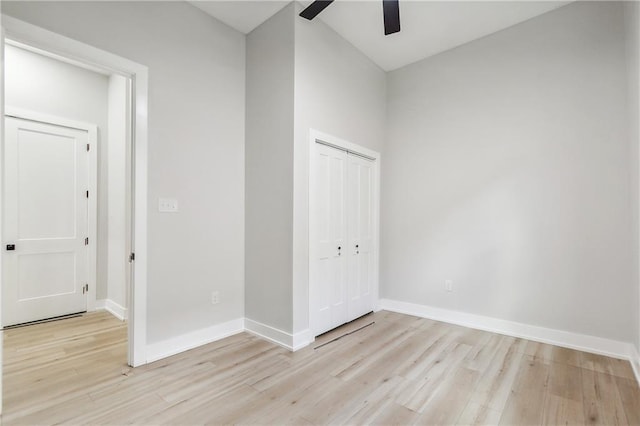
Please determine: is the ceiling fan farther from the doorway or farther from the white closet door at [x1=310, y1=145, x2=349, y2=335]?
the doorway

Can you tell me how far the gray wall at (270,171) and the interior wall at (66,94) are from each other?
7.17 ft

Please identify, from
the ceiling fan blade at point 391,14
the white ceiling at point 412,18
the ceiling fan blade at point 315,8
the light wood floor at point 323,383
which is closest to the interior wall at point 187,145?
the white ceiling at point 412,18

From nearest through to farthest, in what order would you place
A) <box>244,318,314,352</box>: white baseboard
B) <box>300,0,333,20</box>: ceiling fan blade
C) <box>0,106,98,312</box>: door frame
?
1. <box>300,0,333,20</box>: ceiling fan blade
2. <box>244,318,314,352</box>: white baseboard
3. <box>0,106,98,312</box>: door frame

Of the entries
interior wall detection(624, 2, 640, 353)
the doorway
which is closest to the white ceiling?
interior wall detection(624, 2, 640, 353)

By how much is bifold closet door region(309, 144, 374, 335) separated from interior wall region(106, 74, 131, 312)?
2.28m

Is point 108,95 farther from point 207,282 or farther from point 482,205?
point 482,205

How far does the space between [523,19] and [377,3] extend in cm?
156

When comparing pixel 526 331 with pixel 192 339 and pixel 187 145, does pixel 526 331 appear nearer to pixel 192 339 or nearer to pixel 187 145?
pixel 192 339

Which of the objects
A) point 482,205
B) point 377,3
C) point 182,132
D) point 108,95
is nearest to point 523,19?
point 377,3

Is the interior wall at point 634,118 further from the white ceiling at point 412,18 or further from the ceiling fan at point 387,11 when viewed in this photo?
the ceiling fan at point 387,11

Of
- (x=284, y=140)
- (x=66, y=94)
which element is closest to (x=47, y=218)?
(x=66, y=94)

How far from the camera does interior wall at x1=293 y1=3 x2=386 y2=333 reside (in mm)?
2844

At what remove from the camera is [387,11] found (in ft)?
7.86

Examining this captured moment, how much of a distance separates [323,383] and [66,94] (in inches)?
173
